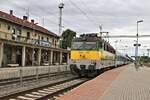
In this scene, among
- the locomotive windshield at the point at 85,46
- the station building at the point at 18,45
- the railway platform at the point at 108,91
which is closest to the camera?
the railway platform at the point at 108,91

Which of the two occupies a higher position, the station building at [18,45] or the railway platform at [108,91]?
the station building at [18,45]

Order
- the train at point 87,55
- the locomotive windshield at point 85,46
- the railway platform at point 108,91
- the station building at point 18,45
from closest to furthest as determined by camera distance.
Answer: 1. the railway platform at point 108,91
2. the train at point 87,55
3. the locomotive windshield at point 85,46
4. the station building at point 18,45

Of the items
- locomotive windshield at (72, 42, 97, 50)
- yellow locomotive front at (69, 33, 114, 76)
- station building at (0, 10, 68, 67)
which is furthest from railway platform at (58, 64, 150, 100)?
station building at (0, 10, 68, 67)

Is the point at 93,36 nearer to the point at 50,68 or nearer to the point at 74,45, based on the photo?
the point at 74,45

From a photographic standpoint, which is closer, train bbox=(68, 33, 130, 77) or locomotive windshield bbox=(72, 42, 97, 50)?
train bbox=(68, 33, 130, 77)

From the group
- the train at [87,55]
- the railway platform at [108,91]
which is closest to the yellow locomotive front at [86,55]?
the train at [87,55]

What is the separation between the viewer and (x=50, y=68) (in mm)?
27078

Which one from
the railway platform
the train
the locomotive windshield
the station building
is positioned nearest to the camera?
the railway platform

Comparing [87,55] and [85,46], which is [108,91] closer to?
[87,55]

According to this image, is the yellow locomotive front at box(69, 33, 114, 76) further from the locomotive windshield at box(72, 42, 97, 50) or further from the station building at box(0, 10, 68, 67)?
the station building at box(0, 10, 68, 67)

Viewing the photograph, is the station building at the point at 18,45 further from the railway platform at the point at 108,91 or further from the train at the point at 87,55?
the railway platform at the point at 108,91

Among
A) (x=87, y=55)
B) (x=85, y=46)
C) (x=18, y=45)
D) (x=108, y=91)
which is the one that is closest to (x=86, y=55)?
(x=87, y=55)

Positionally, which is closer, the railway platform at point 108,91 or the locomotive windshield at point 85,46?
the railway platform at point 108,91

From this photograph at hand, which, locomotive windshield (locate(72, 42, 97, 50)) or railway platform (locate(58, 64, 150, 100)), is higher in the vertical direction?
locomotive windshield (locate(72, 42, 97, 50))
